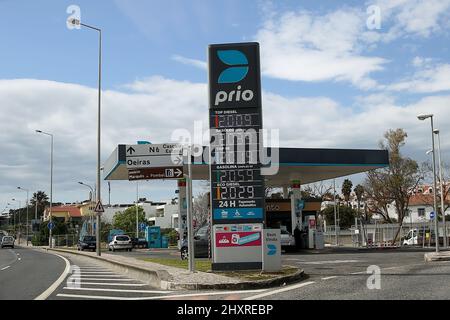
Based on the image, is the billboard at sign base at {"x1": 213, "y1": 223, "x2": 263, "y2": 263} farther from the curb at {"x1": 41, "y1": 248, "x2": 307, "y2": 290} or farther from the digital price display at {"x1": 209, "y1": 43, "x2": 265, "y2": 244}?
the curb at {"x1": 41, "y1": 248, "x2": 307, "y2": 290}

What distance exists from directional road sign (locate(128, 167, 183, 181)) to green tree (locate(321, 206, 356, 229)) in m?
70.0

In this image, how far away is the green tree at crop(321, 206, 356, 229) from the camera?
93.2 meters

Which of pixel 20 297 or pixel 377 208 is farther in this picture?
pixel 377 208

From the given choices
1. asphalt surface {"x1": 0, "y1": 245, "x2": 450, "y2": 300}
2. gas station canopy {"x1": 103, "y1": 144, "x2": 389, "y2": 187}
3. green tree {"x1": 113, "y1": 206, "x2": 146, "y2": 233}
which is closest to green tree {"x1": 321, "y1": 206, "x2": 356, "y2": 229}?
green tree {"x1": 113, "y1": 206, "x2": 146, "y2": 233}

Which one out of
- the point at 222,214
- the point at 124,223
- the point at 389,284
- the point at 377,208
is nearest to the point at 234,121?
the point at 222,214

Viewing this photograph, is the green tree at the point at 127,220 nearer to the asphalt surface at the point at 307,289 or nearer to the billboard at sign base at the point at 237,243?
the billboard at sign base at the point at 237,243

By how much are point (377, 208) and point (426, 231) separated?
695 inches

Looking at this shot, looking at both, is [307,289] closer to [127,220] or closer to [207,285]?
[207,285]

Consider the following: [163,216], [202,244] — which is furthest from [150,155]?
[163,216]

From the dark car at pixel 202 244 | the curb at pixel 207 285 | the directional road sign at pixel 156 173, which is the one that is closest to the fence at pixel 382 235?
the dark car at pixel 202 244

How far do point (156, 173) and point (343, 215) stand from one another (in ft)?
240

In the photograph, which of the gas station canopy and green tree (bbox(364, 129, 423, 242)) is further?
green tree (bbox(364, 129, 423, 242))

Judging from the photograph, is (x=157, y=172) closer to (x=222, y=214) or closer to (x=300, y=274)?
(x=222, y=214)
